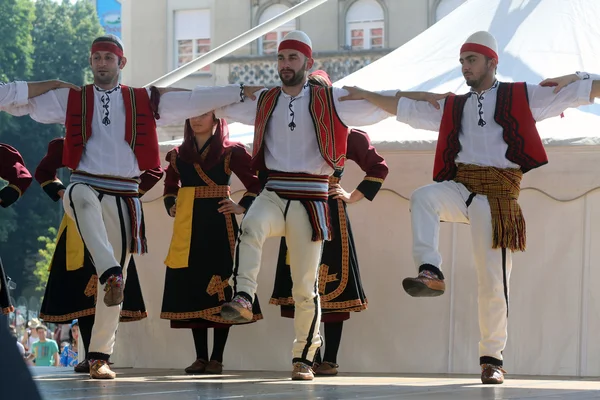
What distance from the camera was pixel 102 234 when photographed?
5.85m

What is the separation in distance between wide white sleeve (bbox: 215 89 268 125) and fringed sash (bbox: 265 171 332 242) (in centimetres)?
40

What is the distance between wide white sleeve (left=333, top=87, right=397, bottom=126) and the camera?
6047mm

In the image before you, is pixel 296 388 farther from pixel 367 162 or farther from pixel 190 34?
pixel 190 34

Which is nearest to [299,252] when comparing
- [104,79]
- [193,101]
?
[193,101]

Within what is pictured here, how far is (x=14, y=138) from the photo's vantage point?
43969 mm

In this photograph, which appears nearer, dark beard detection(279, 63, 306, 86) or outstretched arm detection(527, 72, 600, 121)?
outstretched arm detection(527, 72, 600, 121)

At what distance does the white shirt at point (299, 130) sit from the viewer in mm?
6000

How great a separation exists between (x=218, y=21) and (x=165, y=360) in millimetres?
24756

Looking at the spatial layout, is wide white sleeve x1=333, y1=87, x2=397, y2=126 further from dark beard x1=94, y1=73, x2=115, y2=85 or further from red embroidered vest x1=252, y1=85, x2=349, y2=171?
dark beard x1=94, y1=73, x2=115, y2=85

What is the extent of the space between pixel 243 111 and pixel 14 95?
115cm

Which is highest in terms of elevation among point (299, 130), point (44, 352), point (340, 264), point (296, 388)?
point (299, 130)

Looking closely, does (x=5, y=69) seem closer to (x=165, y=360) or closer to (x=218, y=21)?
(x=218, y=21)

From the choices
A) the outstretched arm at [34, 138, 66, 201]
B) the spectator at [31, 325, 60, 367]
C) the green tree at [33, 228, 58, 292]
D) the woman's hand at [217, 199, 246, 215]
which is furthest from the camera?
the green tree at [33, 228, 58, 292]

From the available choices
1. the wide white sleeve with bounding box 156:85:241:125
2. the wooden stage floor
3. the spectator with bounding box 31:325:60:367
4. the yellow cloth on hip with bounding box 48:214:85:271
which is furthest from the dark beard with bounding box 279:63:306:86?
the spectator with bounding box 31:325:60:367
